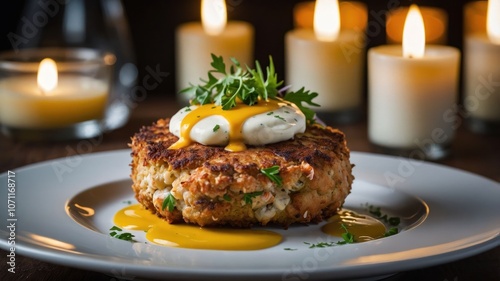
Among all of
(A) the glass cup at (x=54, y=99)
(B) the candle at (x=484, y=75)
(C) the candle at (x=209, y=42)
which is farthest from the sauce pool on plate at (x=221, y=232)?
(C) the candle at (x=209, y=42)

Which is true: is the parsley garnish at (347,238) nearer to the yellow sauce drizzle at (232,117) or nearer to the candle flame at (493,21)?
the yellow sauce drizzle at (232,117)

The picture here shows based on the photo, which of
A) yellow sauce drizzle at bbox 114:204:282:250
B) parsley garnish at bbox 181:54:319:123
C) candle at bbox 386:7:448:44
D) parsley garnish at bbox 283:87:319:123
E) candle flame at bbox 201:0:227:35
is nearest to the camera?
yellow sauce drizzle at bbox 114:204:282:250

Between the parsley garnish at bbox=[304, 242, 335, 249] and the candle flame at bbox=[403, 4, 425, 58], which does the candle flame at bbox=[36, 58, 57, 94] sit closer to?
the candle flame at bbox=[403, 4, 425, 58]

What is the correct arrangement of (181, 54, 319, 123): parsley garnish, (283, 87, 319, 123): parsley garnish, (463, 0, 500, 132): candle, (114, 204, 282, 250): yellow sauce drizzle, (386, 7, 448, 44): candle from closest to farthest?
(114, 204, 282, 250): yellow sauce drizzle, (181, 54, 319, 123): parsley garnish, (283, 87, 319, 123): parsley garnish, (463, 0, 500, 132): candle, (386, 7, 448, 44): candle

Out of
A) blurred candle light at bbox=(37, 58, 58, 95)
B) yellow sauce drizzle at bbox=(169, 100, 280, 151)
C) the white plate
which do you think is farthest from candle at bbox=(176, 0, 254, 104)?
yellow sauce drizzle at bbox=(169, 100, 280, 151)

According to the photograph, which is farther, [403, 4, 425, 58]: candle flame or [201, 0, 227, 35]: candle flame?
[201, 0, 227, 35]: candle flame

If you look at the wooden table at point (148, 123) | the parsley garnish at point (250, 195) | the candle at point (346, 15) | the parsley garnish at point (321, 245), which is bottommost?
the wooden table at point (148, 123)
